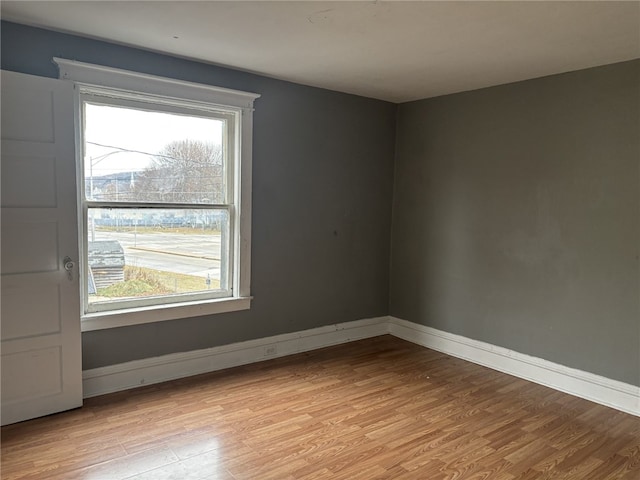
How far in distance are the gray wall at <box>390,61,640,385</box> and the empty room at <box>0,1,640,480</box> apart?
0.02 metres

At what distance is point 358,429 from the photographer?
114 inches

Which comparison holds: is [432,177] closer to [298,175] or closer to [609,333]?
[298,175]

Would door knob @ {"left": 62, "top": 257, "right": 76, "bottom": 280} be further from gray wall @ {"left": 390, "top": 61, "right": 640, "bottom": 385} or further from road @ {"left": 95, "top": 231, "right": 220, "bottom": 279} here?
gray wall @ {"left": 390, "top": 61, "right": 640, "bottom": 385}

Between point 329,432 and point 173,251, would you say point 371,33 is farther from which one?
point 329,432

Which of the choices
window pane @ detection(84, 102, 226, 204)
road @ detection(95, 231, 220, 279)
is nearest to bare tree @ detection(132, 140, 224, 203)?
window pane @ detection(84, 102, 226, 204)

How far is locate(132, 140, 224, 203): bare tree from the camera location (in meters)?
3.44

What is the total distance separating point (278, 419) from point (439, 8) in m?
2.55

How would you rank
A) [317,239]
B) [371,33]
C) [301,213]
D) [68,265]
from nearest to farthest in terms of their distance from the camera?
1. [371,33]
2. [68,265]
3. [301,213]
4. [317,239]

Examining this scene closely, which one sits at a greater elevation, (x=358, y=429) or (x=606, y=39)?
(x=606, y=39)

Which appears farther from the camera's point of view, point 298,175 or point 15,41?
point 298,175

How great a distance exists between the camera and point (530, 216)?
12.3ft

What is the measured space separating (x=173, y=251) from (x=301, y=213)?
1179mm

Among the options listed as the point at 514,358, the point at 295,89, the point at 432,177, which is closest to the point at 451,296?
→ the point at 514,358

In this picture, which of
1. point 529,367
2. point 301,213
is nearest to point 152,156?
point 301,213
